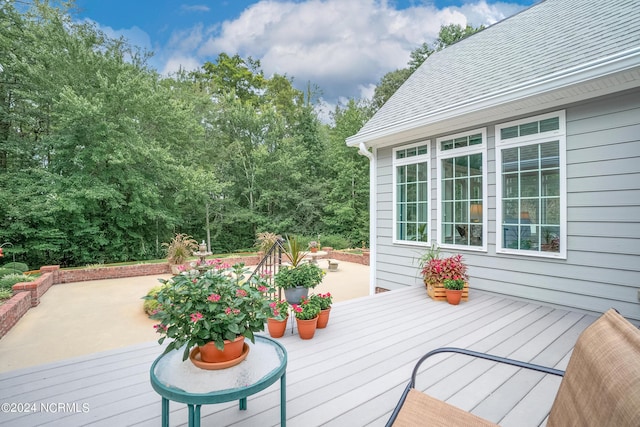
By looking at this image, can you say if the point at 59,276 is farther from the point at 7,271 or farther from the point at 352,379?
the point at 352,379

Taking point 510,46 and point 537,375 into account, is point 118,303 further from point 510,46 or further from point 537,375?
point 510,46

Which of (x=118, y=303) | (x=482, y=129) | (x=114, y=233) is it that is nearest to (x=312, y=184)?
(x=114, y=233)

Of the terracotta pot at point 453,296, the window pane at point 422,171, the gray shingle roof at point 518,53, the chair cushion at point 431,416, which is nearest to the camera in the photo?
the chair cushion at point 431,416

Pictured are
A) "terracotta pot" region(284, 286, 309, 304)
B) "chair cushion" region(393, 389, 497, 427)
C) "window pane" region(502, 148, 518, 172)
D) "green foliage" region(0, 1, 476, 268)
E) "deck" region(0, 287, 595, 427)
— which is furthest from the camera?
"green foliage" region(0, 1, 476, 268)

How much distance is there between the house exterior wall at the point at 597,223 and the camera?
3049 millimetres

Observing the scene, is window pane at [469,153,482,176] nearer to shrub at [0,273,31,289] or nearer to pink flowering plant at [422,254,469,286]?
pink flowering plant at [422,254,469,286]

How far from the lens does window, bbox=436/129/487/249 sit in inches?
165

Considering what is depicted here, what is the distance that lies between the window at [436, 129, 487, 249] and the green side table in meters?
3.59

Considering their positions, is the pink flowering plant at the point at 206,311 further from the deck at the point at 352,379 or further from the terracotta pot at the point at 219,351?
the deck at the point at 352,379

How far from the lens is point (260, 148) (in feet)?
46.2

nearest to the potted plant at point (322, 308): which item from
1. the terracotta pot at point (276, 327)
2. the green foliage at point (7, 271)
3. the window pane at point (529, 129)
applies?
the terracotta pot at point (276, 327)

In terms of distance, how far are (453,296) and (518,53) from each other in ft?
12.3

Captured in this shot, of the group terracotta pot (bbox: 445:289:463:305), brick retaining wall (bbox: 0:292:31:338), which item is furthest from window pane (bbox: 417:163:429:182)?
brick retaining wall (bbox: 0:292:31:338)

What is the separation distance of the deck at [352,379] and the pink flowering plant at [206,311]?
640 millimetres
